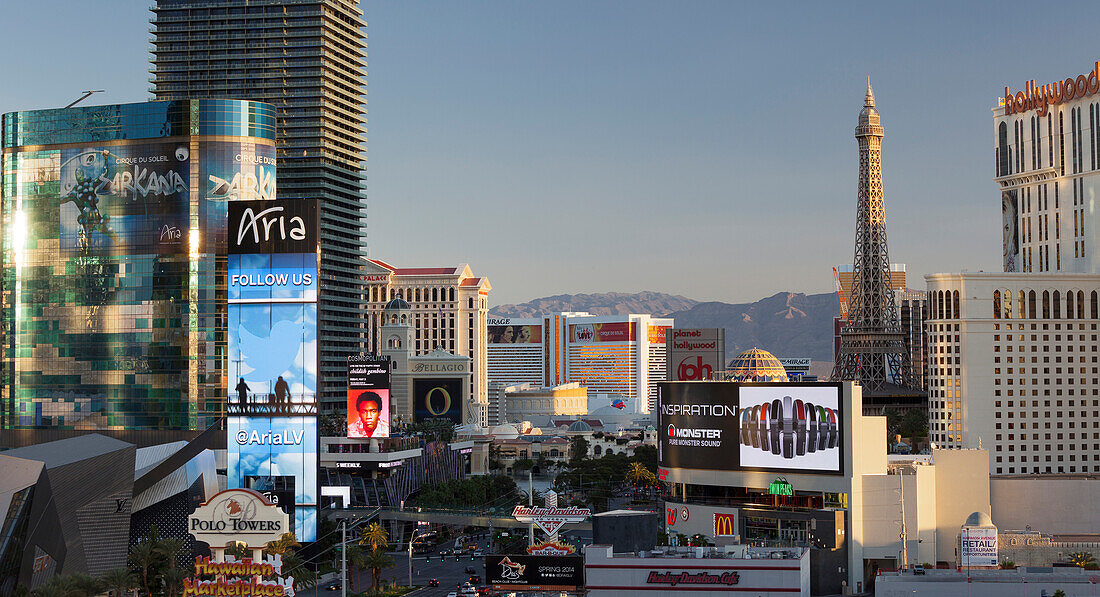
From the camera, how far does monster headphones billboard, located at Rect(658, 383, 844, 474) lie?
10375 centimetres

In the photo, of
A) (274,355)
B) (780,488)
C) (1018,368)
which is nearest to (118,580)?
(274,355)

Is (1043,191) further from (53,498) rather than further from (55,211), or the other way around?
(53,498)

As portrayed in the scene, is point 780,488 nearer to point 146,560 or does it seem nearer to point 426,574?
point 426,574

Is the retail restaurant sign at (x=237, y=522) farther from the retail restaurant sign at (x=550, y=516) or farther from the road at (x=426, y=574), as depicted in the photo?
the road at (x=426, y=574)

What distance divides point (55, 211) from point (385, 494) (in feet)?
164

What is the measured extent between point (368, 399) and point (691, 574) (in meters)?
63.4

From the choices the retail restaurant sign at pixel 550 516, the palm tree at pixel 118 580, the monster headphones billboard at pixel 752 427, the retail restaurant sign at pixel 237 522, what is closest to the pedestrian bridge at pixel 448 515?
the monster headphones billboard at pixel 752 427

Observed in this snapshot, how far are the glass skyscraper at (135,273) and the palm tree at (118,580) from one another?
6892cm

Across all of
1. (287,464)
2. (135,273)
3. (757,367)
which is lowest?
(287,464)

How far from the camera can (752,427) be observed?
4227 inches

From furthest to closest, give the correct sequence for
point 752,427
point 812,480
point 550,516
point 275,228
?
point 752,427 < point 812,480 < point 275,228 < point 550,516

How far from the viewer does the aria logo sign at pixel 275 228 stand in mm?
93375

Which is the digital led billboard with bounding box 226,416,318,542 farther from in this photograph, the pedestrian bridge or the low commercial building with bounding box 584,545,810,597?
the pedestrian bridge

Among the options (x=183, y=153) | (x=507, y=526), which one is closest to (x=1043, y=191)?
(x=507, y=526)
